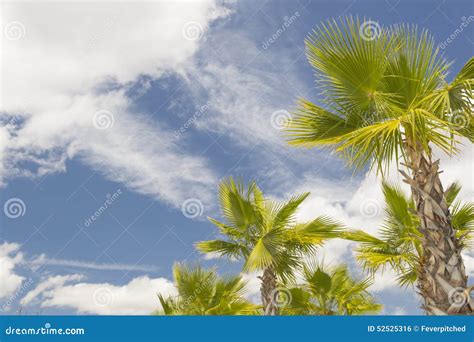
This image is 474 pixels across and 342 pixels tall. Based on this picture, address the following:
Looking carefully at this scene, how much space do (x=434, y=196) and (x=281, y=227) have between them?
15.7 ft

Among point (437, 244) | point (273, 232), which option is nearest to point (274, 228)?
point (273, 232)

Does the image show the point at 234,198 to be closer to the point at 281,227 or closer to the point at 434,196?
the point at 281,227

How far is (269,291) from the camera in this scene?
10.8 meters

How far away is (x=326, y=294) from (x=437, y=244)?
5.87 meters

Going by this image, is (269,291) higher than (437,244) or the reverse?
higher

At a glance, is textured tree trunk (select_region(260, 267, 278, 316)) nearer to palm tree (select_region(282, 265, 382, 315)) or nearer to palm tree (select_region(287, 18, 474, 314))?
palm tree (select_region(282, 265, 382, 315))

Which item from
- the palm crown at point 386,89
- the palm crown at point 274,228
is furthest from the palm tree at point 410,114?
the palm crown at point 274,228

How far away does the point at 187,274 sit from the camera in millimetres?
12117

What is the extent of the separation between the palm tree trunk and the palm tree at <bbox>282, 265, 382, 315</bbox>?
16.8 feet

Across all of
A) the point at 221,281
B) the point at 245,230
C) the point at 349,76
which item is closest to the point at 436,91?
the point at 349,76

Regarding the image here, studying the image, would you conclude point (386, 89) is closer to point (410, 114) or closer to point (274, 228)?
point (410, 114)

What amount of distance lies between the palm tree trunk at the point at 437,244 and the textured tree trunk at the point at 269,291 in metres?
4.83

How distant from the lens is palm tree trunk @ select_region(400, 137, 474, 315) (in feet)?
19.4

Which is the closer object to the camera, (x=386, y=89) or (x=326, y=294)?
(x=386, y=89)
